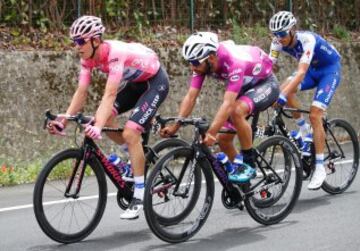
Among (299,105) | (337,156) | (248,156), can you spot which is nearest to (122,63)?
(248,156)

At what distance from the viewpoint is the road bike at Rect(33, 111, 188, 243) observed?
693 centimetres

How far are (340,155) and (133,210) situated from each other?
10.9ft

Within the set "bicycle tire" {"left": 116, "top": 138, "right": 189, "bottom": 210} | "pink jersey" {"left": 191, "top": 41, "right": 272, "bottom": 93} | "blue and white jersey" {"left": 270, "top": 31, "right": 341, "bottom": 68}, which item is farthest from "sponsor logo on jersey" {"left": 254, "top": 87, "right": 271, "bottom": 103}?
"blue and white jersey" {"left": 270, "top": 31, "right": 341, "bottom": 68}

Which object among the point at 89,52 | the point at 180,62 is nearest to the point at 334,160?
the point at 89,52

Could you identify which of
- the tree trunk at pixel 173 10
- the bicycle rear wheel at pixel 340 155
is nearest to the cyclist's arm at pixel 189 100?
the bicycle rear wheel at pixel 340 155

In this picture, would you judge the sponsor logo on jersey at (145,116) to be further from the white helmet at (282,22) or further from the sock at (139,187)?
the white helmet at (282,22)

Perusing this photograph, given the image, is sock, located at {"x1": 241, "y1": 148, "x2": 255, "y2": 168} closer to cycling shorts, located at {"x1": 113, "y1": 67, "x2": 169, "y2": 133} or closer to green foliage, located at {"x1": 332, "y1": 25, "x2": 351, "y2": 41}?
cycling shorts, located at {"x1": 113, "y1": 67, "x2": 169, "y2": 133}

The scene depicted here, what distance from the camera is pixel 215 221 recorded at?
802cm

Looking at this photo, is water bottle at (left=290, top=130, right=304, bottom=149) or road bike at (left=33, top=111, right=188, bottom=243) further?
water bottle at (left=290, top=130, right=304, bottom=149)

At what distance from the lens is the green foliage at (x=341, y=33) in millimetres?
16656

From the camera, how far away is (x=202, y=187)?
7668mm

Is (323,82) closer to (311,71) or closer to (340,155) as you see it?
(311,71)

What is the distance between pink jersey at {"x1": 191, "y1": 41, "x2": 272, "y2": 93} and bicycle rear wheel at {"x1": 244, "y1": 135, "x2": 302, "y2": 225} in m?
0.65

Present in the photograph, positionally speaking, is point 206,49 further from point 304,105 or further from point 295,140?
point 304,105
